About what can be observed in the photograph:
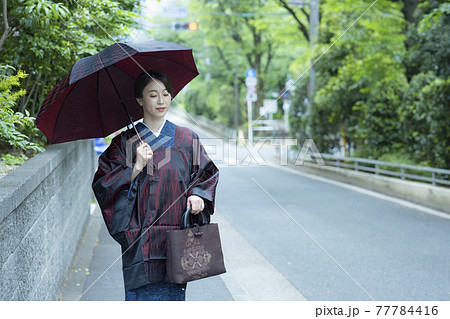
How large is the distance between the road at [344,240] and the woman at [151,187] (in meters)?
0.76

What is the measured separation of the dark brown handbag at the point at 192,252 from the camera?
2521 mm

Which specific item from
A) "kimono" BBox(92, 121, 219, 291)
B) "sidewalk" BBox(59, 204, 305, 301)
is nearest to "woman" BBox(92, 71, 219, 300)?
"kimono" BBox(92, 121, 219, 291)

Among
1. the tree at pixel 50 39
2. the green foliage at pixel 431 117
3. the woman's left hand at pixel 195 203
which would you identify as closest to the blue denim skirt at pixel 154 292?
the woman's left hand at pixel 195 203

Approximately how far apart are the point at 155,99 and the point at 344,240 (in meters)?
5.14

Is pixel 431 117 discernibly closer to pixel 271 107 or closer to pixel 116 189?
pixel 271 107

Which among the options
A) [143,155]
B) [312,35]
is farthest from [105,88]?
[312,35]

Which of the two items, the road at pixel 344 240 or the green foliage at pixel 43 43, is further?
the road at pixel 344 240

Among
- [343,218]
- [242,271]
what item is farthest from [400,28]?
[242,271]

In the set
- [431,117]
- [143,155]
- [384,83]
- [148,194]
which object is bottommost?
[148,194]

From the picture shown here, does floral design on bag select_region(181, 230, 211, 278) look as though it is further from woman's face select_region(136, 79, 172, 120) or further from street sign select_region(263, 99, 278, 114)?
street sign select_region(263, 99, 278, 114)

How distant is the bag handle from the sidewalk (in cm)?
205

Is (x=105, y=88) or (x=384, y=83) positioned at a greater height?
(x=384, y=83)

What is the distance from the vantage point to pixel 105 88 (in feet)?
9.57

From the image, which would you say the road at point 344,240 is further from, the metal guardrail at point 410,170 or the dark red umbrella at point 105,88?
the dark red umbrella at point 105,88
